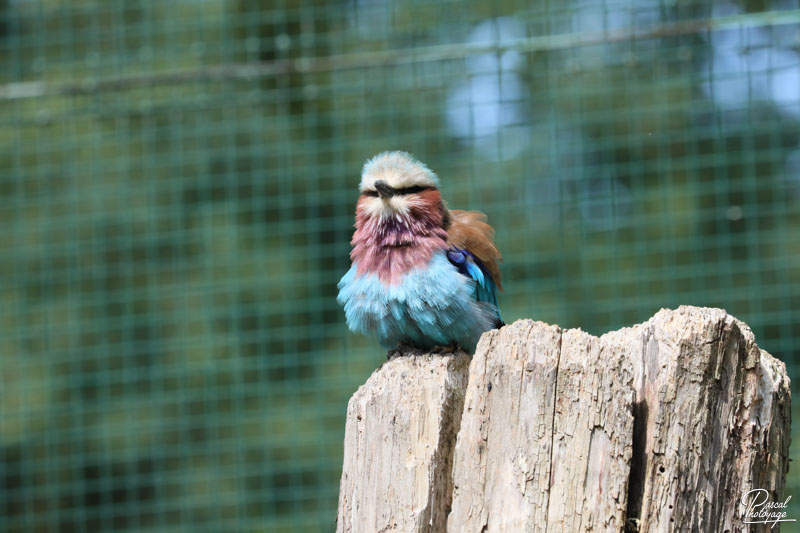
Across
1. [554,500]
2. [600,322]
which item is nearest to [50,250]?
[600,322]

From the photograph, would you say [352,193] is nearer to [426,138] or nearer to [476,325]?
[426,138]

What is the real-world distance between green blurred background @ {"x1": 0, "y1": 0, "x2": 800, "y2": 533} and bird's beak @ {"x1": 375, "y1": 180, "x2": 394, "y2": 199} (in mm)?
1996

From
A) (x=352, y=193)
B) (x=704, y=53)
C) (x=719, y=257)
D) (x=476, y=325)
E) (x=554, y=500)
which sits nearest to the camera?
(x=554, y=500)

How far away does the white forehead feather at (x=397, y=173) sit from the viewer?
3163 mm

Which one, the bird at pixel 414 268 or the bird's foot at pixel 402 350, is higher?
the bird at pixel 414 268

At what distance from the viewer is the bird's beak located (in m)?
3.11

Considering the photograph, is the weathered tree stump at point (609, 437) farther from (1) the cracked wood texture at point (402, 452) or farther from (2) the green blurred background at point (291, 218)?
A: (2) the green blurred background at point (291, 218)

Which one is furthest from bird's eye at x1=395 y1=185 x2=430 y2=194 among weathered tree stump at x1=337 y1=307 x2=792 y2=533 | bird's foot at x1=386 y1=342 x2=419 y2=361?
weathered tree stump at x1=337 y1=307 x2=792 y2=533

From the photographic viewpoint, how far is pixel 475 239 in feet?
10.4

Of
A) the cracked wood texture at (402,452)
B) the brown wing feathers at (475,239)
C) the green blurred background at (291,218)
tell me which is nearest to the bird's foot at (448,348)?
the brown wing feathers at (475,239)

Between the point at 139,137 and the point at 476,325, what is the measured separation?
11.3 ft

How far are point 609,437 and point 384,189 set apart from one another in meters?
1.42

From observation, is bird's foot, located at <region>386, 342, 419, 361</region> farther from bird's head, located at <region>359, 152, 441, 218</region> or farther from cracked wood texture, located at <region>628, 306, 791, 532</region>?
cracked wood texture, located at <region>628, 306, 791, 532</region>

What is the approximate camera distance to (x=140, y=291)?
595 centimetres
